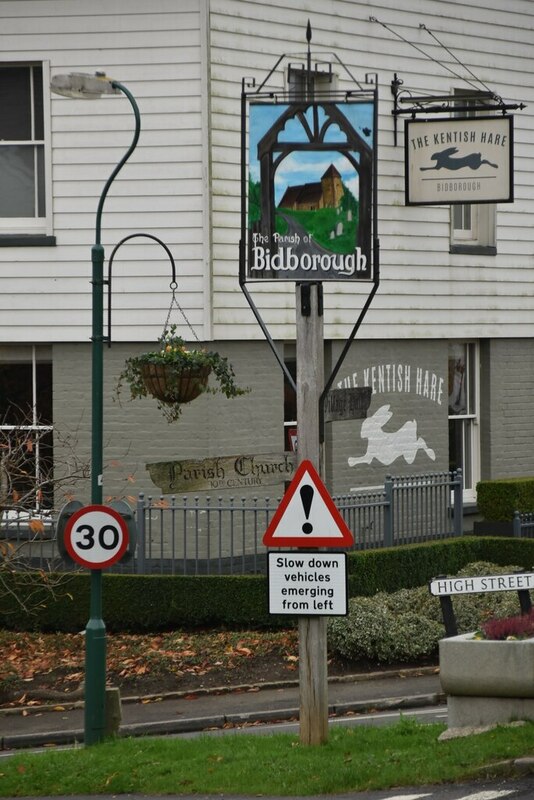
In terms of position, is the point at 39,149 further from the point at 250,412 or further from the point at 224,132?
the point at 250,412

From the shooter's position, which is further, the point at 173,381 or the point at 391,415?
the point at 391,415

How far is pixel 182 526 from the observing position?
19.2m

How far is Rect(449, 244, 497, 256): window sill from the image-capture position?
21.7 metres

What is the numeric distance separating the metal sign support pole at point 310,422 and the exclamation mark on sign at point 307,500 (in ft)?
1.20

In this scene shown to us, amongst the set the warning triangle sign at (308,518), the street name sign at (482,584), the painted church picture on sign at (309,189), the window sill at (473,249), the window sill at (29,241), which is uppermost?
the window sill at (473,249)

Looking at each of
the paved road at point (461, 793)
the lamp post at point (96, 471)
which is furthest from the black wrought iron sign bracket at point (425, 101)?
the paved road at point (461, 793)

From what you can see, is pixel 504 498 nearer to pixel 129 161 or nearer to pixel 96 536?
pixel 129 161

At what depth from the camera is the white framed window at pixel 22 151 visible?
19406mm

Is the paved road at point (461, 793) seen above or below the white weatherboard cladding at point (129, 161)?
below

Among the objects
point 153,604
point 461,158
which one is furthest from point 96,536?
point 461,158

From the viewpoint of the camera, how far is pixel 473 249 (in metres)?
21.9

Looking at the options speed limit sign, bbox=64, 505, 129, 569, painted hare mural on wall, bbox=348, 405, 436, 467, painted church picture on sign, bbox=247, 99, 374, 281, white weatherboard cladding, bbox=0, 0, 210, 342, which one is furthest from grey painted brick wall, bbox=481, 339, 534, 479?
painted church picture on sign, bbox=247, 99, 374, 281

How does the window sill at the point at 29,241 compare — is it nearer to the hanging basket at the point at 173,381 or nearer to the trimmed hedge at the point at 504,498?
the hanging basket at the point at 173,381

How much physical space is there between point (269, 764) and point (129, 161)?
34.1 feet
